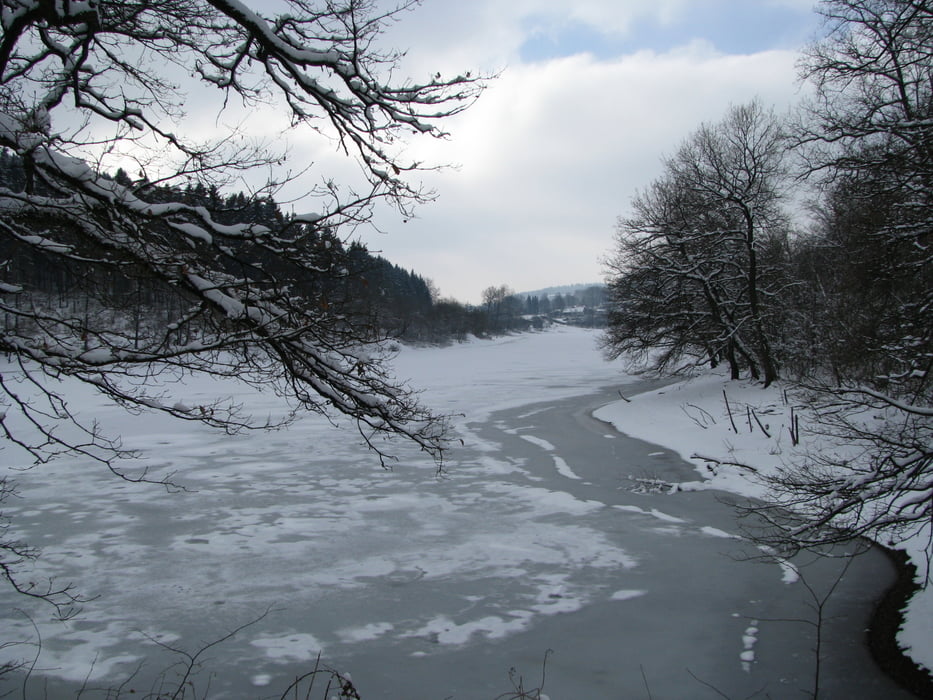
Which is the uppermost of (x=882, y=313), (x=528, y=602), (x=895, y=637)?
(x=882, y=313)

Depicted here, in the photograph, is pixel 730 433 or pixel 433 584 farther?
pixel 730 433

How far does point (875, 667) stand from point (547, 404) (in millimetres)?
20306

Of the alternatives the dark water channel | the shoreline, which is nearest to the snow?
the shoreline

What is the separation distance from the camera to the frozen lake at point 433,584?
589 cm

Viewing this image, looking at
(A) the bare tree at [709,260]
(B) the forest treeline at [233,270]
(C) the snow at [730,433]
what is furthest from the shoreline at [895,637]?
(A) the bare tree at [709,260]

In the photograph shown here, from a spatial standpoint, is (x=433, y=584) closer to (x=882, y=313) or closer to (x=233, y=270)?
(x=233, y=270)

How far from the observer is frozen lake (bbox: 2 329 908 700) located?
589 cm

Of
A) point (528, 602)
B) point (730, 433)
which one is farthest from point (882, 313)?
point (528, 602)

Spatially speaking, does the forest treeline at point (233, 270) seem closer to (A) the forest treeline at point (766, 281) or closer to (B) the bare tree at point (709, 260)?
(A) the forest treeline at point (766, 281)

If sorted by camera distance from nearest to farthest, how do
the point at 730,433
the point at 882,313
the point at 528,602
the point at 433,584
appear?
the point at 528,602
the point at 433,584
the point at 882,313
the point at 730,433

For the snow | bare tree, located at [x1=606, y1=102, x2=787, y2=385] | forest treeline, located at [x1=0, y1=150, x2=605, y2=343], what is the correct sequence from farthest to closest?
1. bare tree, located at [x1=606, y1=102, x2=787, y2=385]
2. the snow
3. forest treeline, located at [x1=0, y1=150, x2=605, y2=343]

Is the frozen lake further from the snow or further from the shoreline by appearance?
the snow

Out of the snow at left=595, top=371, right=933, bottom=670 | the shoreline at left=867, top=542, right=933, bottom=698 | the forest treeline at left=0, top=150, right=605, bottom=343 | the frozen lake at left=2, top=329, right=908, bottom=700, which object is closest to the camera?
the forest treeline at left=0, top=150, right=605, bottom=343

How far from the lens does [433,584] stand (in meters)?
7.85
